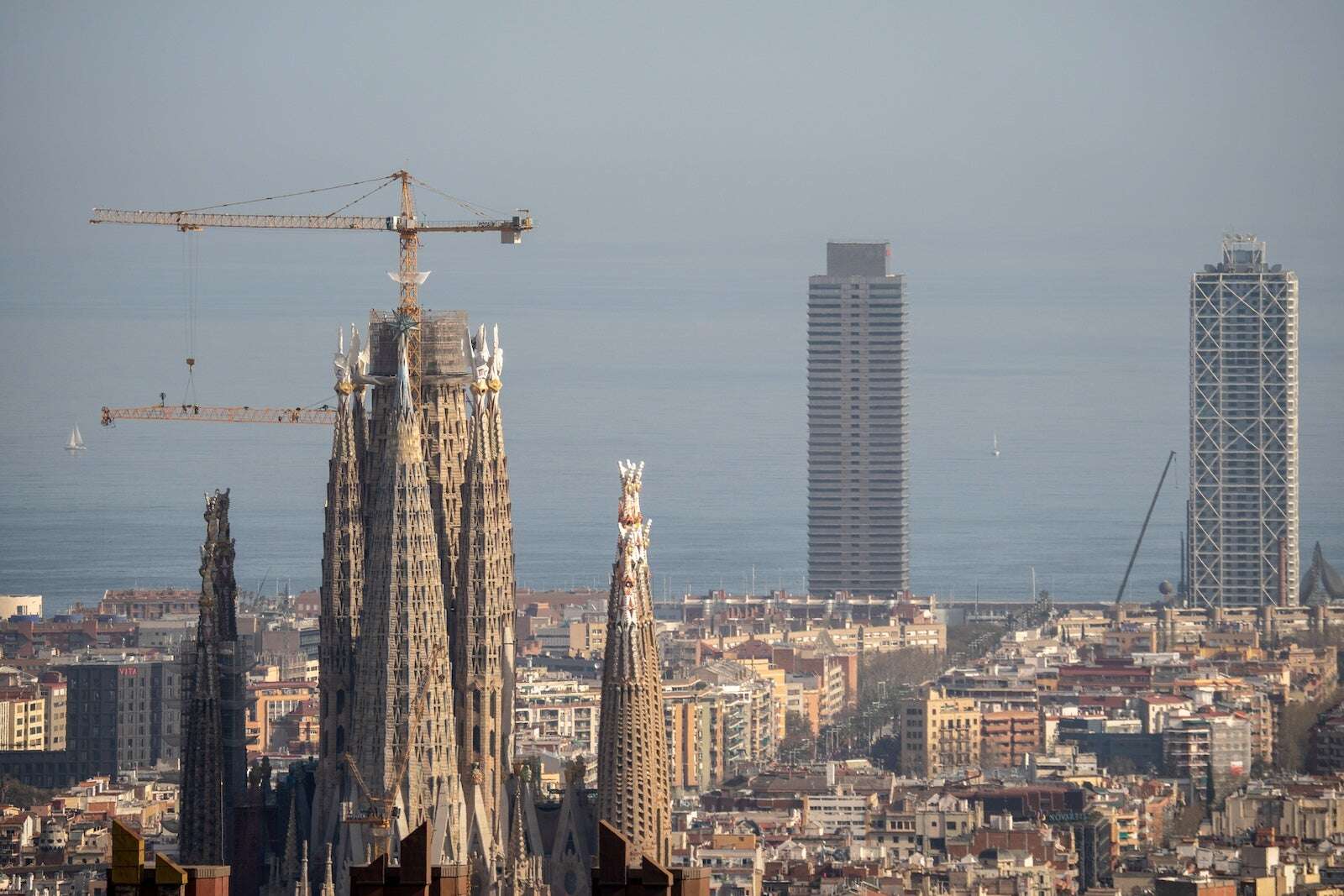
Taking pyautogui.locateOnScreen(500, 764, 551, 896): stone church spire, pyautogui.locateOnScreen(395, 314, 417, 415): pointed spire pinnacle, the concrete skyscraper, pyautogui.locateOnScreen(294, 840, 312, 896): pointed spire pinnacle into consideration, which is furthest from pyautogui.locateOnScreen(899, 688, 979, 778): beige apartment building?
the concrete skyscraper

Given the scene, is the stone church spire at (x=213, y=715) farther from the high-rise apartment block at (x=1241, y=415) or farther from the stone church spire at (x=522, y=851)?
the high-rise apartment block at (x=1241, y=415)

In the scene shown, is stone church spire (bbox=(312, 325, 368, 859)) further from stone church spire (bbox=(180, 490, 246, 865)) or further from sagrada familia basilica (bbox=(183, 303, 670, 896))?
stone church spire (bbox=(180, 490, 246, 865))

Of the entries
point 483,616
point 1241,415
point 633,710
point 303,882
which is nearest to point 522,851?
point 633,710

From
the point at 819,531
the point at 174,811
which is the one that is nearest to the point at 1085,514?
the point at 819,531

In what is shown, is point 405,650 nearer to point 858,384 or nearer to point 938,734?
point 938,734

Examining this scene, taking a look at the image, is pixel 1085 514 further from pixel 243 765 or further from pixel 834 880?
pixel 243 765
